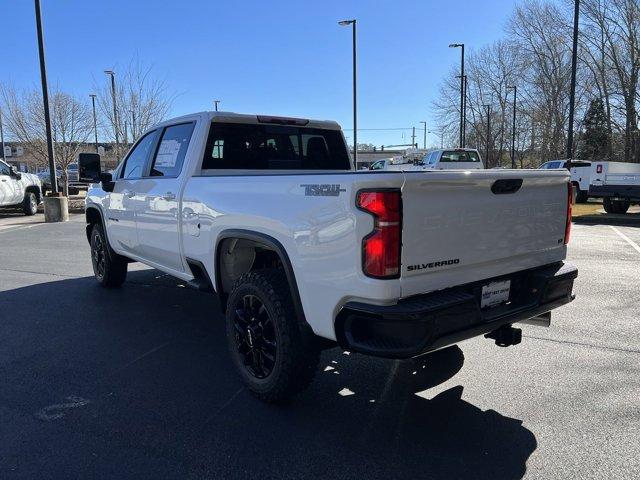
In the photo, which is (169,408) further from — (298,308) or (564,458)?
(564,458)

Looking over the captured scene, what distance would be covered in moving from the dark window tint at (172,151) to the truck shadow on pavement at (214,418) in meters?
1.57

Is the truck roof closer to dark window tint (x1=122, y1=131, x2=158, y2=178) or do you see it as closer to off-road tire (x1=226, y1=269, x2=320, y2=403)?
dark window tint (x1=122, y1=131, x2=158, y2=178)

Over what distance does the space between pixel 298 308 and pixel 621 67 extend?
43057 millimetres

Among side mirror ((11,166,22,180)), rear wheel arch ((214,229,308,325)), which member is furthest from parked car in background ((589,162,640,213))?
side mirror ((11,166,22,180))

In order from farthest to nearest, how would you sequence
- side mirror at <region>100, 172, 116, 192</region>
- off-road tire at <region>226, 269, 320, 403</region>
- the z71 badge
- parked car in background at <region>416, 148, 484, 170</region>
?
parked car in background at <region>416, 148, 484, 170</region> → side mirror at <region>100, 172, 116, 192</region> → off-road tire at <region>226, 269, 320, 403</region> → the z71 badge

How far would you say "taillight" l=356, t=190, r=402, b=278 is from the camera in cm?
266

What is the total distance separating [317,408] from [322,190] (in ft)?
4.98

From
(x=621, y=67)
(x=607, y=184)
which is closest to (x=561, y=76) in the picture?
(x=621, y=67)

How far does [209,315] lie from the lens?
566 centimetres

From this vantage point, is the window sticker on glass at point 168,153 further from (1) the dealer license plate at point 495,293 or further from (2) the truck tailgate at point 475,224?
(1) the dealer license plate at point 495,293

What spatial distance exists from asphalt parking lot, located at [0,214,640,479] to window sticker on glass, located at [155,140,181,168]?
1.63 m

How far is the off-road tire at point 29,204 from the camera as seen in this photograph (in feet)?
55.3

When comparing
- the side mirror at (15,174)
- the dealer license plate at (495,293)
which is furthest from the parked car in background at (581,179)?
the side mirror at (15,174)

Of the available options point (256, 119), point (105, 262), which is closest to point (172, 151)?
point (256, 119)
